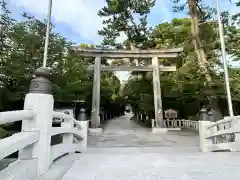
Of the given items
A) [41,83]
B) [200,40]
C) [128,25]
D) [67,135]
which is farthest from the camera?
[128,25]

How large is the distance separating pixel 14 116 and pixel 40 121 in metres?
0.59

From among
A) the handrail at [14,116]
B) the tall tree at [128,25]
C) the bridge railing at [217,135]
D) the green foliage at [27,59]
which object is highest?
the tall tree at [128,25]

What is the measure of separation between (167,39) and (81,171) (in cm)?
1706

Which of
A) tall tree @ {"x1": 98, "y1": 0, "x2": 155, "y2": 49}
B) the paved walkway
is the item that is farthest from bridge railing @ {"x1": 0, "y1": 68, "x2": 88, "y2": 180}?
tall tree @ {"x1": 98, "y1": 0, "x2": 155, "y2": 49}

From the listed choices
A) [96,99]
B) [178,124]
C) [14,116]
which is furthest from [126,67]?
[14,116]

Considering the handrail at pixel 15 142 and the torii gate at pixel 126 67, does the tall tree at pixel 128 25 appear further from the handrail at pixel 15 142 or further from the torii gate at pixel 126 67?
the handrail at pixel 15 142

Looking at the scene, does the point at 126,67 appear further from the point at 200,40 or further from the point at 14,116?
the point at 14,116

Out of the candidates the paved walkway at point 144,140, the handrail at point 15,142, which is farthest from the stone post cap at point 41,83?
the paved walkway at point 144,140

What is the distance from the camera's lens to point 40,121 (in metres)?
2.64

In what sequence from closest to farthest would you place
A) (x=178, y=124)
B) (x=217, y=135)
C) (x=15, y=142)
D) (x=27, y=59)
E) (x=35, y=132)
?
(x=15, y=142) < (x=35, y=132) < (x=217, y=135) < (x=27, y=59) < (x=178, y=124)

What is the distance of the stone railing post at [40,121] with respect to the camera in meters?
2.56

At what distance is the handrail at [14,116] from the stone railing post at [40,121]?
0.36ft

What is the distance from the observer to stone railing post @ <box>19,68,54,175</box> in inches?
101

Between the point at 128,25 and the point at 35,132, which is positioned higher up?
the point at 128,25
